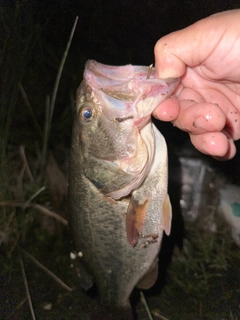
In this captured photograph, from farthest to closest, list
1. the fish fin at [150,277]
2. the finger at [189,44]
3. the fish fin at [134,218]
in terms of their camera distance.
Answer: the fish fin at [150,277], the fish fin at [134,218], the finger at [189,44]

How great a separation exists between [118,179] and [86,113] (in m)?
0.33

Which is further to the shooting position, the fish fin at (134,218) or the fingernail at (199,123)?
the fish fin at (134,218)

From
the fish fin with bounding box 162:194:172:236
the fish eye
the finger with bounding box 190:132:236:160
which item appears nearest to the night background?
the fish eye

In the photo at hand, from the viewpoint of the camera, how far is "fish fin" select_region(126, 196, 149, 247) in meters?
1.48

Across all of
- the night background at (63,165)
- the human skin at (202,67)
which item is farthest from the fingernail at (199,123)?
the night background at (63,165)

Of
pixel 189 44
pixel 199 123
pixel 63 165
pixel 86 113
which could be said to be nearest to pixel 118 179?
pixel 86 113

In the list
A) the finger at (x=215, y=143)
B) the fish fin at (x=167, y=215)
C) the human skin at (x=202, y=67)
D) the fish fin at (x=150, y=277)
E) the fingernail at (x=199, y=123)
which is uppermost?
the human skin at (x=202, y=67)

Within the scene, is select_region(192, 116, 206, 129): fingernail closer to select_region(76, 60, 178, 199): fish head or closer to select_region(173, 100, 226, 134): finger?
select_region(173, 100, 226, 134): finger

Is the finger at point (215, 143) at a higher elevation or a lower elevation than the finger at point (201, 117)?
lower

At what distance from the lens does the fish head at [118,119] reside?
122cm

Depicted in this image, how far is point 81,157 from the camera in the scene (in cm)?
146

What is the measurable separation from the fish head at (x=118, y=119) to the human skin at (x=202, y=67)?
0.08 metres

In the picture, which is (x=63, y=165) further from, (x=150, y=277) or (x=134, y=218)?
(x=134, y=218)

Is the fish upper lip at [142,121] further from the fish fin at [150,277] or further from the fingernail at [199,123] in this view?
the fish fin at [150,277]
